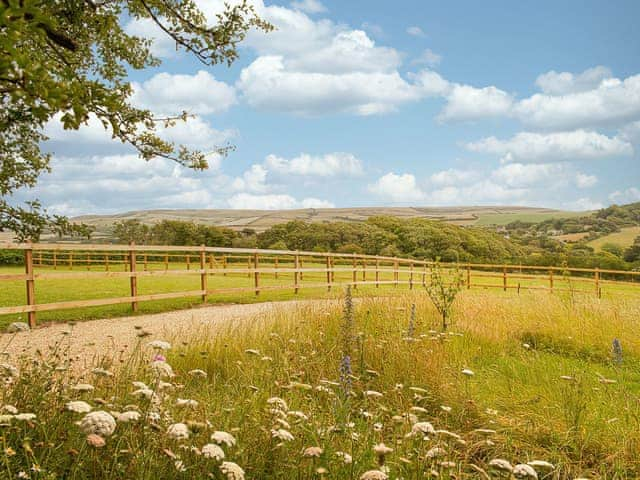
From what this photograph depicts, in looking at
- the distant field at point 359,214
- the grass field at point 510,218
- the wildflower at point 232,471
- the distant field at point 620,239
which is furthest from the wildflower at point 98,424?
the grass field at point 510,218

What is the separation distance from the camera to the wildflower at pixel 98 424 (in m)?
2.02

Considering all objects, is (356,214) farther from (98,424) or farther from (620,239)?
(98,424)

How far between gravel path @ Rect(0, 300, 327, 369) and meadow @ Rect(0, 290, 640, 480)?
39.2 inches

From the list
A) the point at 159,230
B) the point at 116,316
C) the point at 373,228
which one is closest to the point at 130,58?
the point at 116,316

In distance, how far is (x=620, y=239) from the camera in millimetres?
59375

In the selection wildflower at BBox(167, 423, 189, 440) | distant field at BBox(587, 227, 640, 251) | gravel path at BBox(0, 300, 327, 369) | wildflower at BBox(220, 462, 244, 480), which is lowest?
distant field at BBox(587, 227, 640, 251)

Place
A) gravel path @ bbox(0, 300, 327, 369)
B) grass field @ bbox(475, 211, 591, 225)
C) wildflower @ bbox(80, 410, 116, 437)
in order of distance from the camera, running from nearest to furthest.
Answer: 1. wildflower @ bbox(80, 410, 116, 437)
2. gravel path @ bbox(0, 300, 327, 369)
3. grass field @ bbox(475, 211, 591, 225)

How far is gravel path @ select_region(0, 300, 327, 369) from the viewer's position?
22.8ft

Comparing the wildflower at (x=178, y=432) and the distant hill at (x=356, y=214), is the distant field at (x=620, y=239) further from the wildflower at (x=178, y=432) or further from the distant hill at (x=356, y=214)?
the wildflower at (x=178, y=432)

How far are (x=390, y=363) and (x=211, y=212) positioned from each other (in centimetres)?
8397

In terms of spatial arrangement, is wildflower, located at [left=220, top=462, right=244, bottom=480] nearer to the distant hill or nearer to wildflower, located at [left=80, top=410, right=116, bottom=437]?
wildflower, located at [left=80, top=410, right=116, bottom=437]

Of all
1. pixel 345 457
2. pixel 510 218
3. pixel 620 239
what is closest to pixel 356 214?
pixel 510 218

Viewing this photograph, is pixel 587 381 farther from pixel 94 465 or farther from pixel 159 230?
pixel 159 230

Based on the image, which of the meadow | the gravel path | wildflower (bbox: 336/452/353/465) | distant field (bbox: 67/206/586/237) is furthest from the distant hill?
wildflower (bbox: 336/452/353/465)
